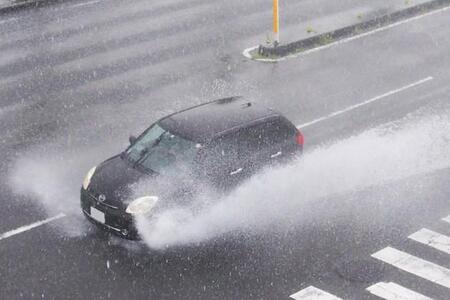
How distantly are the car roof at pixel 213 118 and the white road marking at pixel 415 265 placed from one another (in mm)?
3074

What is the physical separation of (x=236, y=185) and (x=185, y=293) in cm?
236

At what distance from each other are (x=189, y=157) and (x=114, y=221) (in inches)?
61.4

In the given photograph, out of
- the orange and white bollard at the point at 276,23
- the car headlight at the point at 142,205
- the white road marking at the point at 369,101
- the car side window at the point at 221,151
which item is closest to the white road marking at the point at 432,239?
the car side window at the point at 221,151

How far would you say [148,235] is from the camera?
12.6 metres

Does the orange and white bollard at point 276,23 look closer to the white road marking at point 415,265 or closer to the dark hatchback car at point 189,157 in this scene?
the dark hatchback car at point 189,157

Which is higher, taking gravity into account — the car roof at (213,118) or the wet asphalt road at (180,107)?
the car roof at (213,118)

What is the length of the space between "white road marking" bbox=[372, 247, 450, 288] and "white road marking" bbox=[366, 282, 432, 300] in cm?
47

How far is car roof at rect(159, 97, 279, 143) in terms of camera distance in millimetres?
13477

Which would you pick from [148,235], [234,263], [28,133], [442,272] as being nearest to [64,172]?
[28,133]

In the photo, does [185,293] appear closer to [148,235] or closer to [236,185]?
[148,235]

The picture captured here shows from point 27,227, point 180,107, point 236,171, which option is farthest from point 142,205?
point 180,107

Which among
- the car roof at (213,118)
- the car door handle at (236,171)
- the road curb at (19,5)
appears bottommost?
the car door handle at (236,171)

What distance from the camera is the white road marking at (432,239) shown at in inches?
506

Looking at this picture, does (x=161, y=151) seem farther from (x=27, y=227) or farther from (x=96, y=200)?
(x=27, y=227)
